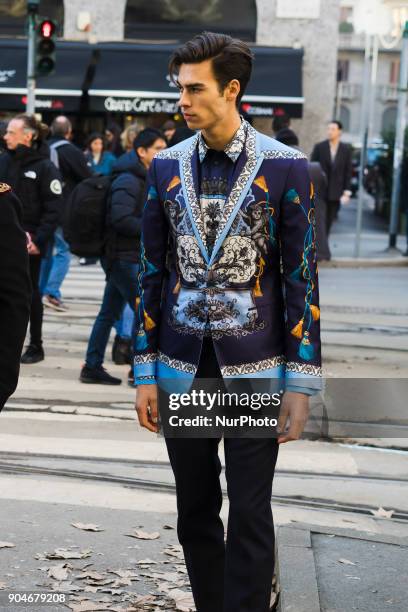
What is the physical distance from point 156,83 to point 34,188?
17524 mm

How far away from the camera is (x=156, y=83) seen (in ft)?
89.7

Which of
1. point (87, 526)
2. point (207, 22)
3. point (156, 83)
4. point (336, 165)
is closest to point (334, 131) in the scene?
point (336, 165)

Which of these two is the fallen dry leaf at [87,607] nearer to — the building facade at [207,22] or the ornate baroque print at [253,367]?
the ornate baroque print at [253,367]

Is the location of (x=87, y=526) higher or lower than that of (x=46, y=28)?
lower

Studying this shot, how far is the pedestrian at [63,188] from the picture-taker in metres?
13.5

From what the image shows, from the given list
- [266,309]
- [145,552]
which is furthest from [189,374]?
[145,552]

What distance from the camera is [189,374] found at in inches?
153

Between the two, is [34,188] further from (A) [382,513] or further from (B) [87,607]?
(B) [87,607]

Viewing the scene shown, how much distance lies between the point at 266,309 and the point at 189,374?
0.93 ft

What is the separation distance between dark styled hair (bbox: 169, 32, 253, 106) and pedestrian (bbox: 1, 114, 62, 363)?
6148 mm

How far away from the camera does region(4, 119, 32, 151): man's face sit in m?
10.0

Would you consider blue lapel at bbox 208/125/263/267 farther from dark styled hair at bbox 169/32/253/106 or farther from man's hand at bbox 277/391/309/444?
man's hand at bbox 277/391/309/444

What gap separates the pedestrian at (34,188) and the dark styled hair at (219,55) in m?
6.15

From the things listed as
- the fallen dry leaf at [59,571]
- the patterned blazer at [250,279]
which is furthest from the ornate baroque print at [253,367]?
the fallen dry leaf at [59,571]
